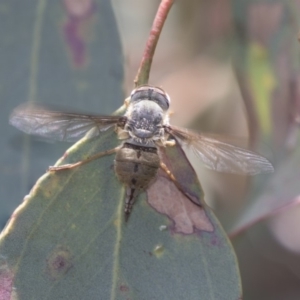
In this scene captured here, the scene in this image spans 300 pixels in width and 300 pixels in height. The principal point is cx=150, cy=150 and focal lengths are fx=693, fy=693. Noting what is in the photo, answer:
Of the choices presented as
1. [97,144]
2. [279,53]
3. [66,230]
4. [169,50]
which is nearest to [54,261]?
[66,230]

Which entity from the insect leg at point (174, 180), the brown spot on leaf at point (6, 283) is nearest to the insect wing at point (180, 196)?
the insect leg at point (174, 180)

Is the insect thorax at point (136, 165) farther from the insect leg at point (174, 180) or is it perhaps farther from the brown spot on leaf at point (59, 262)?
the brown spot on leaf at point (59, 262)

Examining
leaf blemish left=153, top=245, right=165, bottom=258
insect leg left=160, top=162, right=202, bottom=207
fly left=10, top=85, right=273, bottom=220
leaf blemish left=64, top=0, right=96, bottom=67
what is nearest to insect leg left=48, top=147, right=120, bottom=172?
fly left=10, top=85, right=273, bottom=220

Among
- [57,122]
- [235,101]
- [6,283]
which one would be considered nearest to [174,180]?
[57,122]

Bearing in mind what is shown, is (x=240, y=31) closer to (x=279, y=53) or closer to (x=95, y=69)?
(x=279, y=53)

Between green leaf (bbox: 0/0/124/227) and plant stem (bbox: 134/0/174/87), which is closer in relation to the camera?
plant stem (bbox: 134/0/174/87)

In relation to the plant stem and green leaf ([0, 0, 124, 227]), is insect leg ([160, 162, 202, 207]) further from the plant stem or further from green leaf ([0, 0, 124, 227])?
green leaf ([0, 0, 124, 227])
